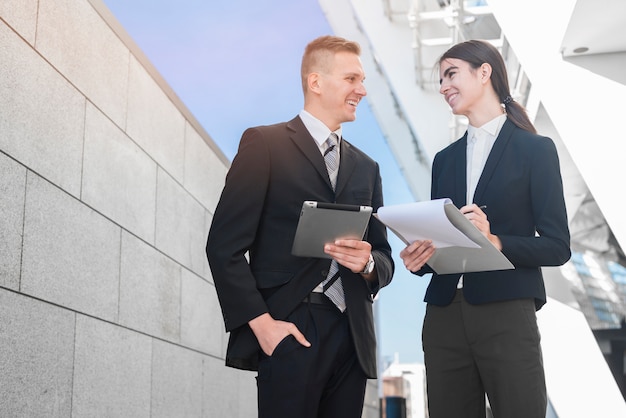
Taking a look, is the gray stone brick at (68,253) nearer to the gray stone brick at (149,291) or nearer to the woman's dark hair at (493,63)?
the gray stone brick at (149,291)

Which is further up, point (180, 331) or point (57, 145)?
point (57, 145)

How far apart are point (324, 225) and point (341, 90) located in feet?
2.41

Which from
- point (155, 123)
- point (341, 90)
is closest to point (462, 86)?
point (341, 90)

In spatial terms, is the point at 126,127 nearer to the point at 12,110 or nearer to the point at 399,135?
the point at 12,110

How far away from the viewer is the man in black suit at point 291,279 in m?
2.30

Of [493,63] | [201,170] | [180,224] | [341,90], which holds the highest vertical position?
[201,170]

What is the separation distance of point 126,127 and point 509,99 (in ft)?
8.33

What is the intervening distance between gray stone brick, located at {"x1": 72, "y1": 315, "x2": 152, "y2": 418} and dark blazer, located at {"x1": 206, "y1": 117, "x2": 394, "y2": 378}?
1.59 m

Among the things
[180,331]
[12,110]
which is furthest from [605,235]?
[12,110]

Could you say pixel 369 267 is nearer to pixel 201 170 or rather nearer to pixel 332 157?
pixel 332 157

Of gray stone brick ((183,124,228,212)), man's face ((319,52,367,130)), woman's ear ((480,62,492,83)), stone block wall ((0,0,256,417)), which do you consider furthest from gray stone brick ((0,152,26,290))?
gray stone brick ((183,124,228,212))

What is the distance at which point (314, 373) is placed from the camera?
2318 mm

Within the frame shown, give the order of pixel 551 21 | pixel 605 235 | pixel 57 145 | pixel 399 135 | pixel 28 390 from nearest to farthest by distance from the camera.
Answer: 1. pixel 28 390
2. pixel 57 145
3. pixel 551 21
4. pixel 605 235
5. pixel 399 135

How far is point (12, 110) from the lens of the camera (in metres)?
3.18
